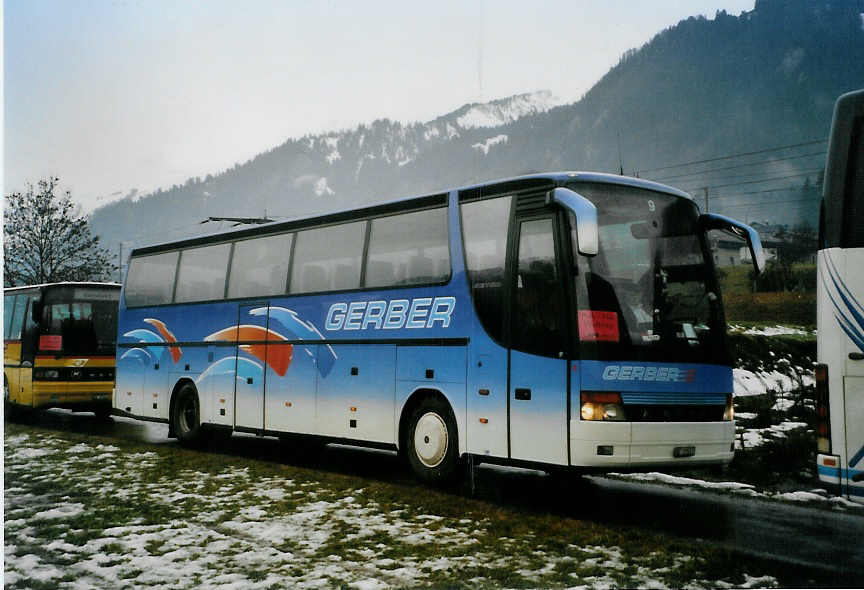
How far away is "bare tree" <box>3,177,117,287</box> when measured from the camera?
37250 mm

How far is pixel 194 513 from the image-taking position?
8.43 meters

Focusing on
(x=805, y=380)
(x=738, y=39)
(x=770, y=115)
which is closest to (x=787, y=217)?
(x=770, y=115)

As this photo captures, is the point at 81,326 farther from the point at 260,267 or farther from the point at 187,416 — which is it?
the point at 260,267

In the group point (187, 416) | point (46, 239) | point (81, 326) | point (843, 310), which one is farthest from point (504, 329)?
point (46, 239)

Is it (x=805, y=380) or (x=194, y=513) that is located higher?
(x=805, y=380)

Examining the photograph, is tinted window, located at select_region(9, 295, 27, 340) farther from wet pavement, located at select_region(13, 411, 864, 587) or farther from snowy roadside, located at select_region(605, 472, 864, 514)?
snowy roadside, located at select_region(605, 472, 864, 514)

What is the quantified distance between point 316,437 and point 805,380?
10359mm

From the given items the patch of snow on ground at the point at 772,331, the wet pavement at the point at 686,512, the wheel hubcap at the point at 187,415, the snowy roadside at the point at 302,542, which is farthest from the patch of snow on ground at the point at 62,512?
the patch of snow on ground at the point at 772,331

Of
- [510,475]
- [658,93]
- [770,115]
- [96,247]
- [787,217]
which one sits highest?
[658,93]

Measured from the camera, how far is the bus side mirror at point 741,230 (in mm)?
9516

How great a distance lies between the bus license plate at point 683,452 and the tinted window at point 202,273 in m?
Result: 8.70

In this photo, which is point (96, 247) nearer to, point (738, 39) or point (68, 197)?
point (68, 197)

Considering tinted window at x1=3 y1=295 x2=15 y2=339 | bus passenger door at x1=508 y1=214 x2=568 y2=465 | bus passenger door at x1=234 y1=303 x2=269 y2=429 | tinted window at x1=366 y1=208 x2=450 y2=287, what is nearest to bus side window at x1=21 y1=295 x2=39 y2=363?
tinted window at x1=3 y1=295 x2=15 y2=339

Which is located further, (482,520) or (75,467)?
(75,467)
